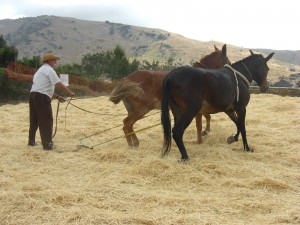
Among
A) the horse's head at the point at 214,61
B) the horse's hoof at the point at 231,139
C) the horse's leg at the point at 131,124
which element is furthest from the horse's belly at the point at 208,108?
the horse's head at the point at 214,61

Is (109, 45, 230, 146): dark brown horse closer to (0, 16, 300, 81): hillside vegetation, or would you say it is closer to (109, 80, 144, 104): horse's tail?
(109, 80, 144, 104): horse's tail

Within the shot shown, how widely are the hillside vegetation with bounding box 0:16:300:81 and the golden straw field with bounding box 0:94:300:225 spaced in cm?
7324

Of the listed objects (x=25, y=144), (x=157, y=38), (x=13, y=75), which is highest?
(x=157, y=38)

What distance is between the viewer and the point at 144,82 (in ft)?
21.7

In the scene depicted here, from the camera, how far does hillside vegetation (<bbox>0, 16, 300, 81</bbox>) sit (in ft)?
289

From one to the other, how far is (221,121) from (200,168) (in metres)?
4.42

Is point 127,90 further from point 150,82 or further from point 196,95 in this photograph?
point 196,95

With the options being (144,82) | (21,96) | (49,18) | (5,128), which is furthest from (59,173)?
(49,18)

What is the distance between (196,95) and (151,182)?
167 centimetres

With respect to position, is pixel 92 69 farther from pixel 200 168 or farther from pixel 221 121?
pixel 200 168

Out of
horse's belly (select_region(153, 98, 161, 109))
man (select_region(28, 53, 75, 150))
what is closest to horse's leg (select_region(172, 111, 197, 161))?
horse's belly (select_region(153, 98, 161, 109))

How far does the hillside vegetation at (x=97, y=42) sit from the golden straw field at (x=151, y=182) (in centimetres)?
7324

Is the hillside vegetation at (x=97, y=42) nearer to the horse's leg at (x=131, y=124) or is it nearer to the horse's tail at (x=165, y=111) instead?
the horse's leg at (x=131, y=124)

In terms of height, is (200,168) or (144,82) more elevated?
(144,82)
